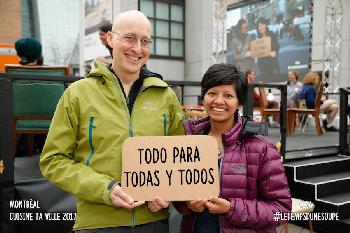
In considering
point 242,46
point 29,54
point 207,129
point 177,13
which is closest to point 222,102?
point 207,129

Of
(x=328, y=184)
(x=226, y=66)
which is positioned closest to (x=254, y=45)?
(x=328, y=184)

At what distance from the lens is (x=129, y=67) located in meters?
1.56

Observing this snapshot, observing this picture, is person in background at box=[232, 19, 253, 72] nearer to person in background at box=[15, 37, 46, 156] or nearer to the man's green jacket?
person in background at box=[15, 37, 46, 156]

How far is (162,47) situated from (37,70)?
14969mm

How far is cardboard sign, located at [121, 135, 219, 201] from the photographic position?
1487 millimetres

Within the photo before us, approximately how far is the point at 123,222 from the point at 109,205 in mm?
95

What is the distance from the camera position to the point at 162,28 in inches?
710

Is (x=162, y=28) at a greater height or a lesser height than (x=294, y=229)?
greater

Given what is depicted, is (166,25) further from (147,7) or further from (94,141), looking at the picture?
(94,141)

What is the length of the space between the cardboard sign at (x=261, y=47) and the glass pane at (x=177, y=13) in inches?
206

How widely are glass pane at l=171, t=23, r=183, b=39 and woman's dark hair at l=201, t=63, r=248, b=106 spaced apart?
56.3 feet

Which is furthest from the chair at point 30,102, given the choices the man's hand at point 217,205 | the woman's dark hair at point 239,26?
the woman's dark hair at point 239,26

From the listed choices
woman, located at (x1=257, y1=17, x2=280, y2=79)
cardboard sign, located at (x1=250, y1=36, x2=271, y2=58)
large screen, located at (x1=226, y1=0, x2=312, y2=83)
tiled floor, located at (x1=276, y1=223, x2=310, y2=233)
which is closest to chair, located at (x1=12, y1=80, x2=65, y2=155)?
tiled floor, located at (x1=276, y1=223, x2=310, y2=233)

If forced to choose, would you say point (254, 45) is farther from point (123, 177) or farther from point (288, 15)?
point (123, 177)
